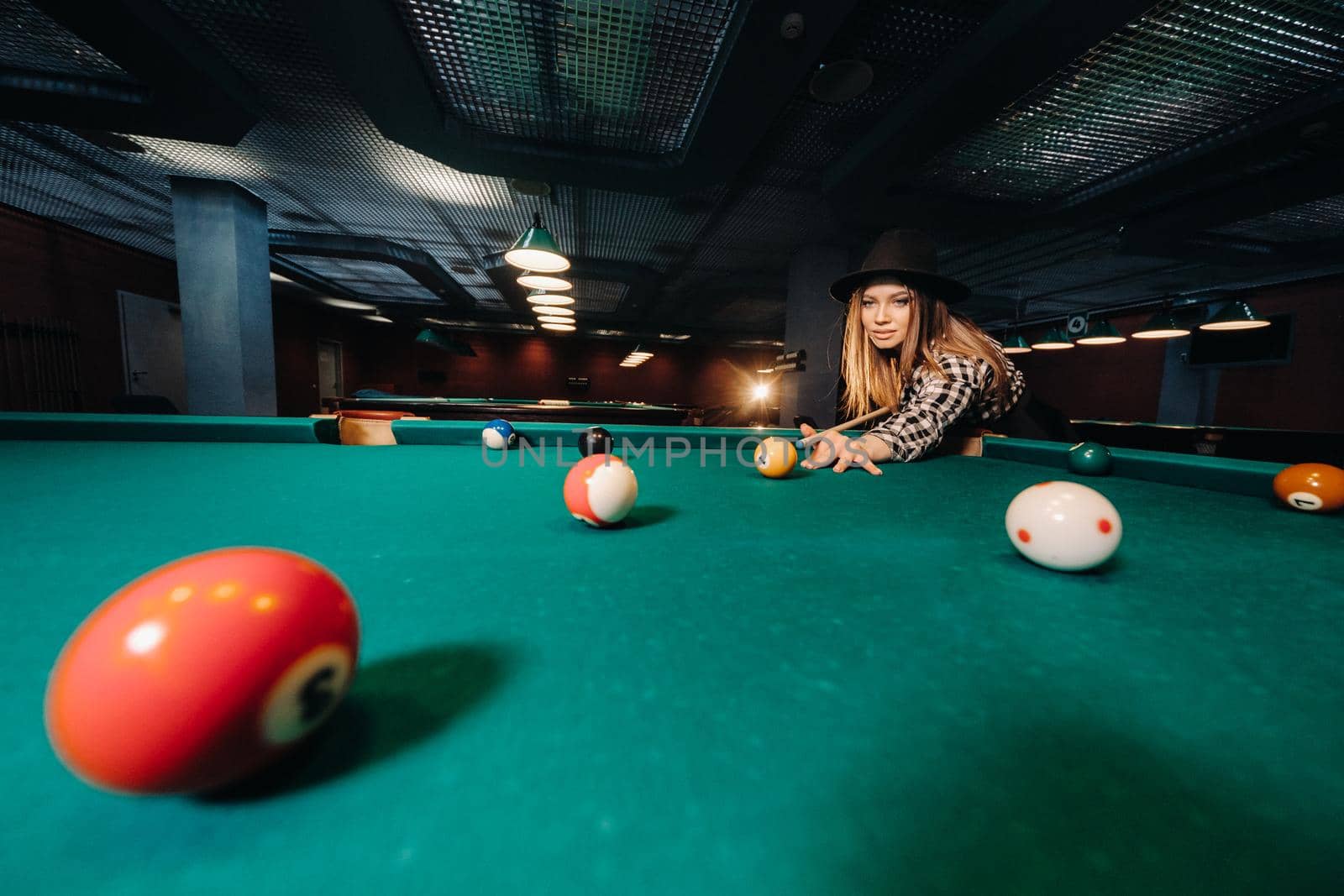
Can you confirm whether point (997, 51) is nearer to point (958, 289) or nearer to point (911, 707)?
point (958, 289)

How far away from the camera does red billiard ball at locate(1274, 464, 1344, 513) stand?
137 centimetres

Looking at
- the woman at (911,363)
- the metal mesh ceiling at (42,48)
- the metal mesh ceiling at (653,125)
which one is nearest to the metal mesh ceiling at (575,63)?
the metal mesh ceiling at (653,125)

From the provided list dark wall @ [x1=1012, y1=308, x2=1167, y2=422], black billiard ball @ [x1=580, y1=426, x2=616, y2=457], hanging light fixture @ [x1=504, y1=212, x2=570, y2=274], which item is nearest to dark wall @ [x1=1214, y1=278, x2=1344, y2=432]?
dark wall @ [x1=1012, y1=308, x2=1167, y2=422]

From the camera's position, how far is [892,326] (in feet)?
8.21

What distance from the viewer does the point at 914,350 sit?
8.22 feet

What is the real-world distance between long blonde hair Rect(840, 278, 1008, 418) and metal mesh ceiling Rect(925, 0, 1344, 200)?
1922mm

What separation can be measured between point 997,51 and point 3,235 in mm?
10020

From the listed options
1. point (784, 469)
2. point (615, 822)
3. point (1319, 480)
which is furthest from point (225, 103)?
point (1319, 480)

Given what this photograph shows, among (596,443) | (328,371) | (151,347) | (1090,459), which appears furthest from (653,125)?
(328,371)

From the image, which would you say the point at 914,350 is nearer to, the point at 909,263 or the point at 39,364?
the point at 909,263

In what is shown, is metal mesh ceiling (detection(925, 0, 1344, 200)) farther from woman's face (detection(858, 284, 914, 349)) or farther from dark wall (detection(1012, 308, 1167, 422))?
dark wall (detection(1012, 308, 1167, 422))

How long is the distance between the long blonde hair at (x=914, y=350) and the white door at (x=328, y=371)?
12.9m

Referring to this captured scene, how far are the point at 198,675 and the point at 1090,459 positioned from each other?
2.52 metres

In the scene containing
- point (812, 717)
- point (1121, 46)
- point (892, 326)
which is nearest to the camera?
point (812, 717)
